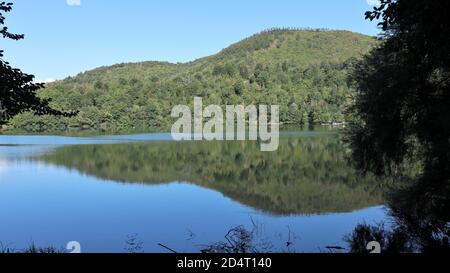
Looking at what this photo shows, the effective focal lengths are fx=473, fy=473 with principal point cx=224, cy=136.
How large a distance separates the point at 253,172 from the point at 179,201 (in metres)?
14.2

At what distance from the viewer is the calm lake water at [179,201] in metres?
17.7

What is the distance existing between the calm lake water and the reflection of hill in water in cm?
8

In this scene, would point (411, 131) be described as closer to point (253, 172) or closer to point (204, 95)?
point (253, 172)

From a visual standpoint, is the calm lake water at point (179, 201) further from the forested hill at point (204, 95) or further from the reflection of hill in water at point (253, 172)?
the forested hill at point (204, 95)

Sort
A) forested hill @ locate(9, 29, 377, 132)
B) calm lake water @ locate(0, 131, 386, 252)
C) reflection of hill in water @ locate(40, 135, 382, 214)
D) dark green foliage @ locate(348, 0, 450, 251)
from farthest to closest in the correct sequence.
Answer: forested hill @ locate(9, 29, 377, 132) < reflection of hill in water @ locate(40, 135, 382, 214) < calm lake water @ locate(0, 131, 386, 252) < dark green foliage @ locate(348, 0, 450, 251)

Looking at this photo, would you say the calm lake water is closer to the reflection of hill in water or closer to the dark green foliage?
the reflection of hill in water

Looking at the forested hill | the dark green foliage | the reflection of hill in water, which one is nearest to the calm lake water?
the reflection of hill in water

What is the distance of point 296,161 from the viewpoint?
44.9 metres

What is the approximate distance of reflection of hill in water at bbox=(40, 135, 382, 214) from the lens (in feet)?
83.3

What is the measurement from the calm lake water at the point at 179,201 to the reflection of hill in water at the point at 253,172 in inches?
3.1

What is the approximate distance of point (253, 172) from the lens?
127ft

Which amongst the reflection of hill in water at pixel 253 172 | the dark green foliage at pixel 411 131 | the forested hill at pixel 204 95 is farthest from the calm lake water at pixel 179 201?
the forested hill at pixel 204 95
